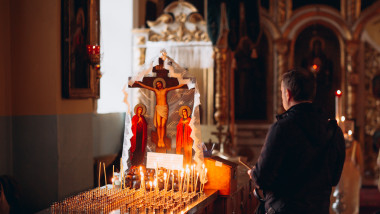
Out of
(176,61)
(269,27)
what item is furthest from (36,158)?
(269,27)

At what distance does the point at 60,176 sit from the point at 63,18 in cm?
175

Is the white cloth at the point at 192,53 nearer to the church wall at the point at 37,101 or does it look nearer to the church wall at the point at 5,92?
the church wall at the point at 37,101

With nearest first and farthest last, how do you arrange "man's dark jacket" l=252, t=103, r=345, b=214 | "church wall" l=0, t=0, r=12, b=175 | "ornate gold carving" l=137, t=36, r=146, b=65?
"man's dark jacket" l=252, t=103, r=345, b=214 < "church wall" l=0, t=0, r=12, b=175 < "ornate gold carving" l=137, t=36, r=146, b=65

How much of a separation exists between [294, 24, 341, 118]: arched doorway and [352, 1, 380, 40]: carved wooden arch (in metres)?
0.41

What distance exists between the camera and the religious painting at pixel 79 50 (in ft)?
17.6

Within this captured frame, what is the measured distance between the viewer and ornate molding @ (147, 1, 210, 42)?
7.95 metres

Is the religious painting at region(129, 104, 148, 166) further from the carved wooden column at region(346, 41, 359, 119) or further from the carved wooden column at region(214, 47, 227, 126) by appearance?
the carved wooden column at region(346, 41, 359, 119)

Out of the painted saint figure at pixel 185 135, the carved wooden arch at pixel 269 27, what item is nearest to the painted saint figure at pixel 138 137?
the painted saint figure at pixel 185 135

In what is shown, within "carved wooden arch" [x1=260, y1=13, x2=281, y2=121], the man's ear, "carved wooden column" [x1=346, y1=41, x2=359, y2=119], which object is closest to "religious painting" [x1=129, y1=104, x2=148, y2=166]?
the man's ear

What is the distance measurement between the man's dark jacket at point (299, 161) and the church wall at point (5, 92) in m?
3.65

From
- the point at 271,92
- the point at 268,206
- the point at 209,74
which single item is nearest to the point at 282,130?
the point at 268,206

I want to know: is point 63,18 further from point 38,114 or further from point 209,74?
point 209,74

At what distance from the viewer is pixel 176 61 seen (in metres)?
7.84

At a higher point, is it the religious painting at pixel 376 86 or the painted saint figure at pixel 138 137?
the religious painting at pixel 376 86
